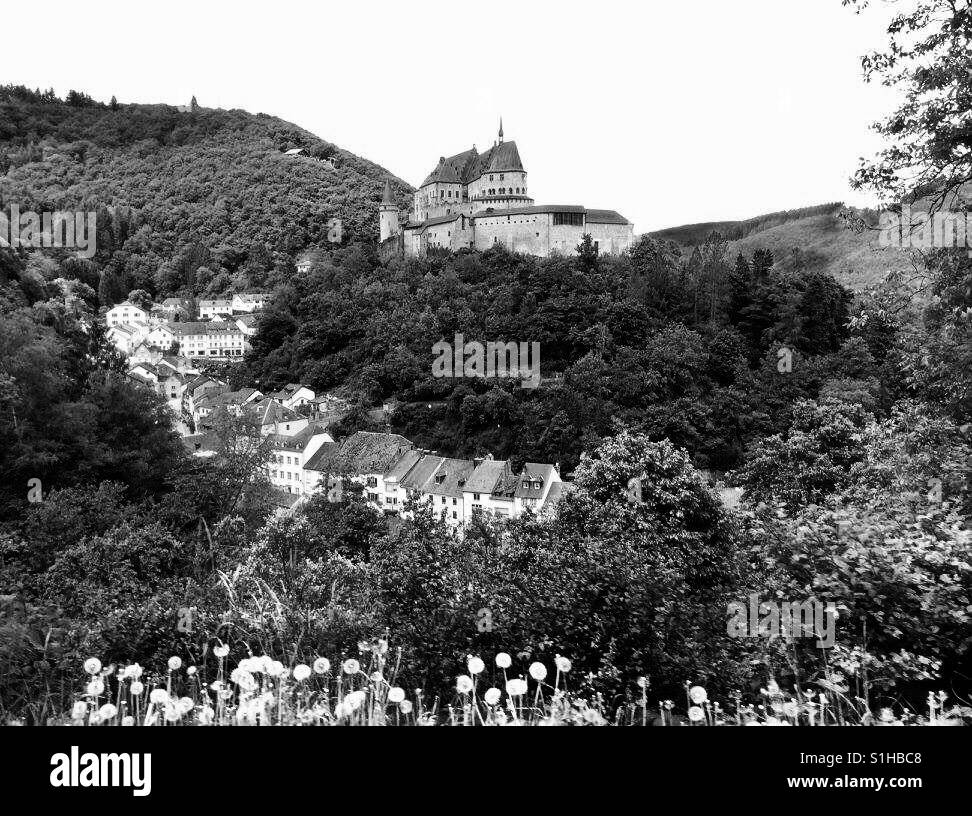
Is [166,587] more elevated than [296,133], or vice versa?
[296,133]

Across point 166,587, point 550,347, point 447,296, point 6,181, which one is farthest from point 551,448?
point 6,181

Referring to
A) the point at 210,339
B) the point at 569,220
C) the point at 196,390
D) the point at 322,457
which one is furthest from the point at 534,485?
the point at 210,339

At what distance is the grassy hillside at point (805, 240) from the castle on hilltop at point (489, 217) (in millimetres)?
14941

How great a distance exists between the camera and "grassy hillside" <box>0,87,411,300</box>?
3403 inches

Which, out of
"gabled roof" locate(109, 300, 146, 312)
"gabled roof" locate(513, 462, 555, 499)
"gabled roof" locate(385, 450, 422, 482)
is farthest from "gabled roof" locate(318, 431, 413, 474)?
"gabled roof" locate(109, 300, 146, 312)

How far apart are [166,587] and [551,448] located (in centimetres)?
2980

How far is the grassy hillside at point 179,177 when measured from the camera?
86438mm

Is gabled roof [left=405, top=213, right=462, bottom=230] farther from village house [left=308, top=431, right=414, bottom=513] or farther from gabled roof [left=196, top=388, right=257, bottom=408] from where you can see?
village house [left=308, top=431, right=414, bottom=513]

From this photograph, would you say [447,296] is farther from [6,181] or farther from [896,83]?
[6,181]

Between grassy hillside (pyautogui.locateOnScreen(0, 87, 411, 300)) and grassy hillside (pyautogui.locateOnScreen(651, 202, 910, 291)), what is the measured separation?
39515 millimetres

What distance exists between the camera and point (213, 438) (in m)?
35.8

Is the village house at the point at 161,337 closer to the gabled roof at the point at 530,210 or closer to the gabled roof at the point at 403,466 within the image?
the gabled roof at the point at 530,210

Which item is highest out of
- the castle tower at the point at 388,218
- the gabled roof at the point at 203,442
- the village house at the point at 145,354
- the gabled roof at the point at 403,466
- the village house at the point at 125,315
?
the castle tower at the point at 388,218

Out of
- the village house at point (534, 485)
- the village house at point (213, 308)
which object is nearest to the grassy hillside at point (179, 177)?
the village house at point (213, 308)
